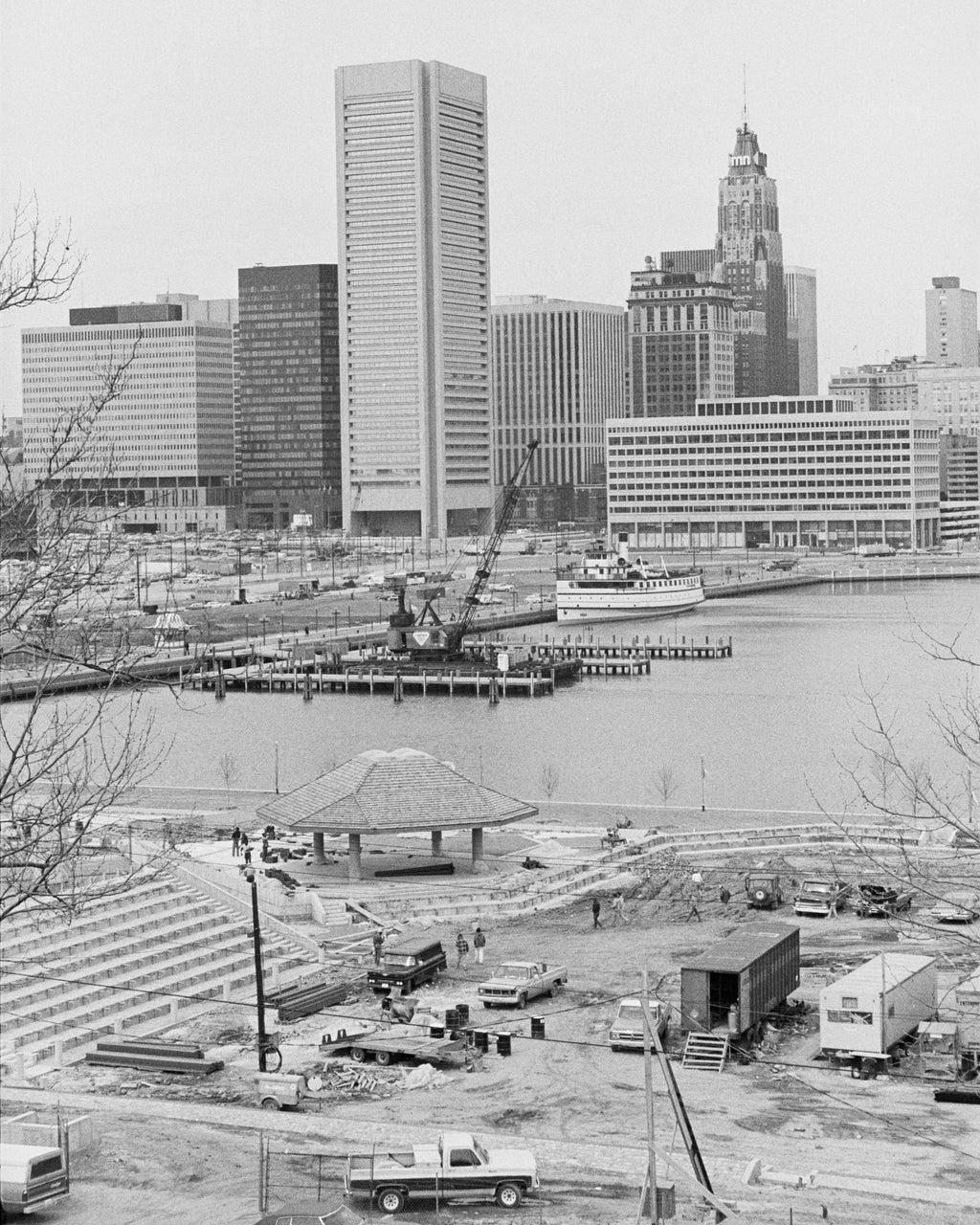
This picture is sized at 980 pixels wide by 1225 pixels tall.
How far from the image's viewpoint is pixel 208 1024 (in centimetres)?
2097

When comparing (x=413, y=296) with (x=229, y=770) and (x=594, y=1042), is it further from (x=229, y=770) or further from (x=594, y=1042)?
(x=594, y=1042)

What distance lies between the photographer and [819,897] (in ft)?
87.2

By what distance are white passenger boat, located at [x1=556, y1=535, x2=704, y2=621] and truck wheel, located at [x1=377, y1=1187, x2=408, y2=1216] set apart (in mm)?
89395

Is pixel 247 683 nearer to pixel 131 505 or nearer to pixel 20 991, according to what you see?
pixel 20 991

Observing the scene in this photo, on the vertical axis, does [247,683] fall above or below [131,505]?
below

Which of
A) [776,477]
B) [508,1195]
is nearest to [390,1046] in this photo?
[508,1195]

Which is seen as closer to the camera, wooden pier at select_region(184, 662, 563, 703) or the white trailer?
the white trailer

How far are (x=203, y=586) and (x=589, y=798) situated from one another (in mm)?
80839

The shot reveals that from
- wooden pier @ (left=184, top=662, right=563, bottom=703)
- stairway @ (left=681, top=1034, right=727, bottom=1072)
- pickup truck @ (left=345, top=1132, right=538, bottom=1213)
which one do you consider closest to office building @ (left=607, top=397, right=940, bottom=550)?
wooden pier @ (left=184, top=662, right=563, bottom=703)

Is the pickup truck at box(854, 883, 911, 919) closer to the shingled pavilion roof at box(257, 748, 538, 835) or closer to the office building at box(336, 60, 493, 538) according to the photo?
the shingled pavilion roof at box(257, 748, 538, 835)

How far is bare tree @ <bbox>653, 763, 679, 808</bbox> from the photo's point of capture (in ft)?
136

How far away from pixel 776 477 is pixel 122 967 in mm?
143082

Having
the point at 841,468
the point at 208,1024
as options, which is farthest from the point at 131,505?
the point at 841,468

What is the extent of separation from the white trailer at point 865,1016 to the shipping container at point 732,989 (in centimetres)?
74
